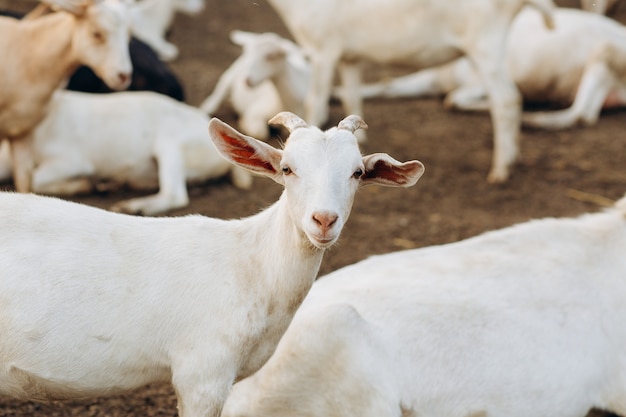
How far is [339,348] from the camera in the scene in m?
3.66

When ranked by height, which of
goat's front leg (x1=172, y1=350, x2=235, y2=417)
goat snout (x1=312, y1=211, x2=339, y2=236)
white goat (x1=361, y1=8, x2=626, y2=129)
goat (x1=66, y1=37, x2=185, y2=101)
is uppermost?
goat snout (x1=312, y1=211, x2=339, y2=236)

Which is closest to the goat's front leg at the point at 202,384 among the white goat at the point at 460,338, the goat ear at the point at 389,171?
the white goat at the point at 460,338

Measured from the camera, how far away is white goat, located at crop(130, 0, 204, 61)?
418 inches

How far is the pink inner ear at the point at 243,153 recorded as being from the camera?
3.35m

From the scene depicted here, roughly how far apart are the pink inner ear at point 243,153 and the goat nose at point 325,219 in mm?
388

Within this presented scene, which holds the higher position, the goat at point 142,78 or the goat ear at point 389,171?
the goat ear at point 389,171

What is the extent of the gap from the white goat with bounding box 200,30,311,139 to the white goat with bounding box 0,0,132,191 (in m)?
2.12

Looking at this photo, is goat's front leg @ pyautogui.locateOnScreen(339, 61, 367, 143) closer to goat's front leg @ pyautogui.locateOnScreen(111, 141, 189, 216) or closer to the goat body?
goat's front leg @ pyautogui.locateOnScreen(111, 141, 189, 216)

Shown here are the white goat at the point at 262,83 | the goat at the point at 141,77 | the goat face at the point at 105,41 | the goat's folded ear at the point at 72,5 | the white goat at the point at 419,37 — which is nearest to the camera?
the goat's folded ear at the point at 72,5

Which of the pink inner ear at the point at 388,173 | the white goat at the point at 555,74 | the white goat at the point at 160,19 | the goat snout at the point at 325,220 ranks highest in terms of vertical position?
the goat snout at the point at 325,220

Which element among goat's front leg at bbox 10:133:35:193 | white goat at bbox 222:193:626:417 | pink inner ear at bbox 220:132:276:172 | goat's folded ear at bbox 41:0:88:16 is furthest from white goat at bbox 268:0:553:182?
pink inner ear at bbox 220:132:276:172

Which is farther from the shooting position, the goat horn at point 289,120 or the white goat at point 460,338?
the white goat at point 460,338

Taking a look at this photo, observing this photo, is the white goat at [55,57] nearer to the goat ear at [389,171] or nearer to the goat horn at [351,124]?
the goat horn at [351,124]

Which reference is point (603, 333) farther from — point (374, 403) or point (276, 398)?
point (276, 398)
